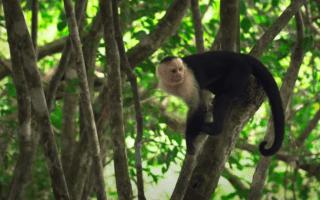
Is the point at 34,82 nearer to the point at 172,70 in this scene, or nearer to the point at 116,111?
the point at 116,111

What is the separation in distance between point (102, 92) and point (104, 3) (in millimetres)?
1203

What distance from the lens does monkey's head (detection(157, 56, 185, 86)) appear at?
214 centimetres

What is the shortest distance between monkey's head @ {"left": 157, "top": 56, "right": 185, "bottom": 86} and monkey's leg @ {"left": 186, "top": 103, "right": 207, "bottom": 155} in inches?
9.5

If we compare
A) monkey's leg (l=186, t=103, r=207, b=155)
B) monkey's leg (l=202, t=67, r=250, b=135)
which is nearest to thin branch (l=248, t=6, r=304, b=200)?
monkey's leg (l=202, t=67, r=250, b=135)

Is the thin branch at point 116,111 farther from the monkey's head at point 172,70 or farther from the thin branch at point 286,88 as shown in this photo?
the thin branch at point 286,88

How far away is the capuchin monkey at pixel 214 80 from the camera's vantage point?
6.83 feet

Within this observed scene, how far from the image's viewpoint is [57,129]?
4.24 meters

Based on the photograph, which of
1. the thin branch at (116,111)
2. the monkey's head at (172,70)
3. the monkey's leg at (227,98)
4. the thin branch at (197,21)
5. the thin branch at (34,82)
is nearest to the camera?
the thin branch at (34,82)

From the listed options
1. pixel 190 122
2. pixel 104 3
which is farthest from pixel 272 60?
pixel 104 3

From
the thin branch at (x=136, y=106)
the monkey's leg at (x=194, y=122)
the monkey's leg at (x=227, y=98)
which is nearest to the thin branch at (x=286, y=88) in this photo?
the monkey's leg at (x=227, y=98)

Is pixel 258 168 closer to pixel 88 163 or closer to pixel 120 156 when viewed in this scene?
pixel 120 156

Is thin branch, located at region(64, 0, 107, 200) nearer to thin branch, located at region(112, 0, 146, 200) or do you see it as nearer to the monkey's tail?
thin branch, located at region(112, 0, 146, 200)

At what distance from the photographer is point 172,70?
85.0 inches

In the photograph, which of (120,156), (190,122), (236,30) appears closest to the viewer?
(120,156)
